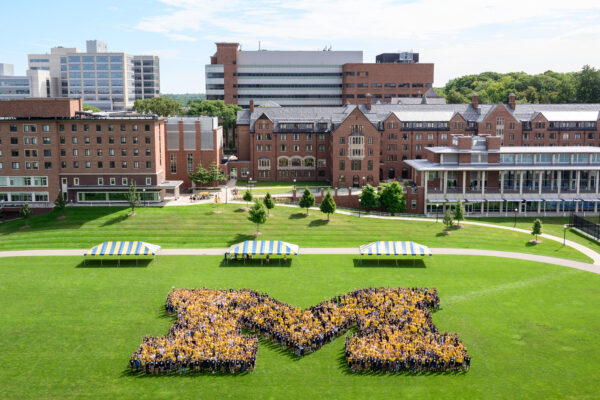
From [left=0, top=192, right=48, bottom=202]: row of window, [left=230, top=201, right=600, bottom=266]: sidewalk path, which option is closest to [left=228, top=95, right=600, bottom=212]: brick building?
[left=230, top=201, right=600, bottom=266]: sidewalk path

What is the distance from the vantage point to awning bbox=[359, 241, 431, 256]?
213 ft

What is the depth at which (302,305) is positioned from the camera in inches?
2051

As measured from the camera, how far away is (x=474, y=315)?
50.5 metres

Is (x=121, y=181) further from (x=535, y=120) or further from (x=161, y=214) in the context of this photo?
(x=535, y=120)

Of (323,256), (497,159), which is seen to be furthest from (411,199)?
(323,256)

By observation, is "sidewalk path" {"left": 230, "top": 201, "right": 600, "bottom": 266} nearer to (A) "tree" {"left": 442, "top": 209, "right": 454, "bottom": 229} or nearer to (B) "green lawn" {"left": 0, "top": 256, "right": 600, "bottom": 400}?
(A) "tree" {"left": 442, "top": 209, "right": 454, "bottom": 229}

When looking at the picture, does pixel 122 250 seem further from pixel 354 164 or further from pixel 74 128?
pixel 354 164

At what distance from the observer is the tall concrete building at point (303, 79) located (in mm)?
185625

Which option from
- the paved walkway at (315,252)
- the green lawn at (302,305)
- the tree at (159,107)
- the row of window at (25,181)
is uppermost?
the tree at (159,107)

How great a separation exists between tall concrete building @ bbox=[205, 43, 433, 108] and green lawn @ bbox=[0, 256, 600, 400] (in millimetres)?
125324

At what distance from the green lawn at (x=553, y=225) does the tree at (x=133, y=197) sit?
2046 inches

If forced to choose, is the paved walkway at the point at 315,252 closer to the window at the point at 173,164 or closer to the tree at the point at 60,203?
the tree at the point at 60,203

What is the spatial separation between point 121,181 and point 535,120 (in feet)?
292

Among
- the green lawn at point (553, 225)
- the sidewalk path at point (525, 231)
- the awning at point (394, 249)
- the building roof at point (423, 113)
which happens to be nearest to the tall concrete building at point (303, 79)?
the building roof at point (423, 113)
